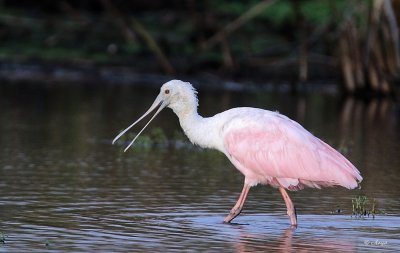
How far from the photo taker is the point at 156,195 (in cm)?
1255

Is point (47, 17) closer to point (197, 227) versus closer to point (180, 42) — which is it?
point (180, 42)

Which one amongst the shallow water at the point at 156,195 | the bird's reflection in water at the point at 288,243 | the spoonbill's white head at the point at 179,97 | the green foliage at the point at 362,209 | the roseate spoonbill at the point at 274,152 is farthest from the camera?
the spoonbill's white head at the point at 179,97

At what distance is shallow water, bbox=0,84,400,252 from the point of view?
1005 centimetres

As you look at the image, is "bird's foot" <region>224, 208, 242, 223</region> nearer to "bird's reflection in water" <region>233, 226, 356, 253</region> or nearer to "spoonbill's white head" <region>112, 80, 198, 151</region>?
"bird's reflection in water" <region>233, 226, 356, 253</region>

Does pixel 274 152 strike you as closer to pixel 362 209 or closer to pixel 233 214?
pixel 233 214

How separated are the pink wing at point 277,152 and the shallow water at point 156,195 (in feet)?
1.28

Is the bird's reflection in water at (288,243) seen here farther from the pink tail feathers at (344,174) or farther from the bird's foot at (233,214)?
the pink tail feathers at (344,174)

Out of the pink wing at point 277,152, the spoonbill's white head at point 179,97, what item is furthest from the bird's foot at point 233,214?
the spoonbill's white head at point 179,97

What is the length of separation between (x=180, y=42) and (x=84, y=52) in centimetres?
231

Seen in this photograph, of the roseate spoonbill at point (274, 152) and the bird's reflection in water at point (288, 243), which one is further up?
the roseate spoonbill at point (274, 152)

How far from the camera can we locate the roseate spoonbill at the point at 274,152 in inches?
435

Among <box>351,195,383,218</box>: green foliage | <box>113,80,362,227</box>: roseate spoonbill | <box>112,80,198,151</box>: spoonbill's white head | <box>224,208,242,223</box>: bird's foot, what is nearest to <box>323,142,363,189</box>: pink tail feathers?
<box>113,80,362,227</box>: roseate spoonbill

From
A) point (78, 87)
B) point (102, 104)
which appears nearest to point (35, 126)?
point (102, 104)

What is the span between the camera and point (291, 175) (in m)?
11.2
